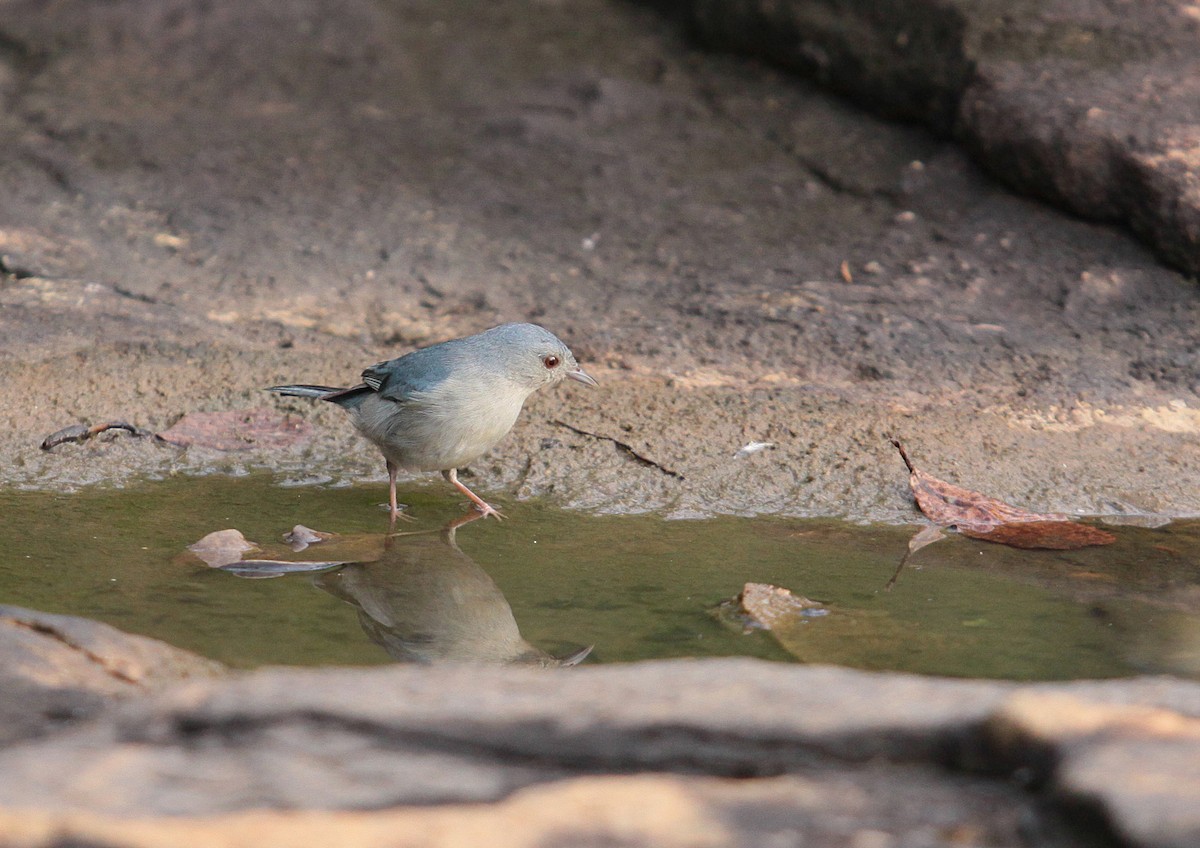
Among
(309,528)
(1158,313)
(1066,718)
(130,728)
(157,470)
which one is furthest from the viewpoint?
(1158,313)

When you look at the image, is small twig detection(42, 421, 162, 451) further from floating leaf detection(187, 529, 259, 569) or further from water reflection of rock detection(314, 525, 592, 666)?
water reflection of rock detection(314, 525, 592, 666)

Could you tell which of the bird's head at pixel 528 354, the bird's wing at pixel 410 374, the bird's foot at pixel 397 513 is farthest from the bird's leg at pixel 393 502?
the bird's head at pixel 528 354

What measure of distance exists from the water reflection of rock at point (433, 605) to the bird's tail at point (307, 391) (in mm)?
778

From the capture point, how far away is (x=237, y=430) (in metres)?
5.20

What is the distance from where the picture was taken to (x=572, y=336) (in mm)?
5938

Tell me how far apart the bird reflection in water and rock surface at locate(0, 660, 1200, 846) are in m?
1.04

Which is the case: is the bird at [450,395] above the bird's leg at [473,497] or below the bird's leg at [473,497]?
above

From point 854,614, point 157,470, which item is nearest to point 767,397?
point 854,614

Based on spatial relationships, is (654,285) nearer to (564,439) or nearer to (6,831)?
(564,439)

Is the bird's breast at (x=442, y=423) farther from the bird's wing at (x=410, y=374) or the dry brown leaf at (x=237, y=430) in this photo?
the dry brown leaf at (x=237, y=430)

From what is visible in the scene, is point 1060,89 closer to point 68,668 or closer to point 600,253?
point 600,253

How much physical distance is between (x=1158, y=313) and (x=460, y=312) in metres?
3.33

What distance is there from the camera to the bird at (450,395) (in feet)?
15.8

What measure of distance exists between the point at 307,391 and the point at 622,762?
10.4ft
